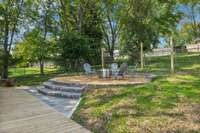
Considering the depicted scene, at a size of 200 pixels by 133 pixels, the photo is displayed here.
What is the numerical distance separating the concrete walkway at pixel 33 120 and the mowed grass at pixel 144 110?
35 cm

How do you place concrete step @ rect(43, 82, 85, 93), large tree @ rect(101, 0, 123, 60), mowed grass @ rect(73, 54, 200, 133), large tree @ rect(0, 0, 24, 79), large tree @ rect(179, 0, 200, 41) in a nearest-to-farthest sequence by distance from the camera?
mowed grass @ rect(73, 54, 200, 133) → concrete step @ rect(43, 82, 85, 93) → large tree @ rect(0, 0, 24, 79) → large tree @ rect(101, 0, 123, 60) → large tree @ rect(179, 0, 200, 41)

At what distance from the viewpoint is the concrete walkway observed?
5.54 metres

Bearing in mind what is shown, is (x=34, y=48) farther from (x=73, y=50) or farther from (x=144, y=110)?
(x=144, y=110)

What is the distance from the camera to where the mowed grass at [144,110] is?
17.1 ft

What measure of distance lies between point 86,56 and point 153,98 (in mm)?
13602

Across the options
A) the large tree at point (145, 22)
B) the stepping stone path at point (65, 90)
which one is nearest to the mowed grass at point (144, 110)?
the stepping stone path at point (65, 90)

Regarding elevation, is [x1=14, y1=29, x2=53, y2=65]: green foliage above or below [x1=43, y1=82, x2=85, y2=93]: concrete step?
above

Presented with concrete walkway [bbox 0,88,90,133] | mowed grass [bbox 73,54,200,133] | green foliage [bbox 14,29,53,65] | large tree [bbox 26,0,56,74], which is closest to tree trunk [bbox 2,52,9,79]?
green foliage [bbox 14,29,53,65]

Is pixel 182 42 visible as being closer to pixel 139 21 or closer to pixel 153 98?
pixel 139 21

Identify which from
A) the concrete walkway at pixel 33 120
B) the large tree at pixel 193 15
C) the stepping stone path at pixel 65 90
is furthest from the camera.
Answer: the large tree at pixel 193 15

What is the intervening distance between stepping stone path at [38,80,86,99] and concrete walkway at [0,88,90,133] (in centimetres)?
113

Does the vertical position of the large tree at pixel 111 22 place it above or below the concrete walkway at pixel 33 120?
above

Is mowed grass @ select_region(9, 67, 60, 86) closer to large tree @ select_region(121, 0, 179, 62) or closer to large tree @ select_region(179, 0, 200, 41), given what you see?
large tree @ select_region(121, 0, 179, 62)

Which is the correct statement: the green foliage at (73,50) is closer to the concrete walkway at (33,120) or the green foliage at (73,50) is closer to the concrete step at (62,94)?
the concrete step at (62,94)
